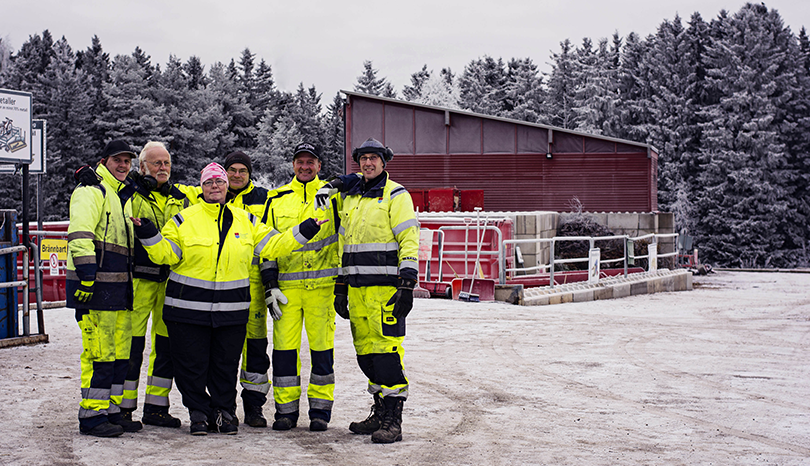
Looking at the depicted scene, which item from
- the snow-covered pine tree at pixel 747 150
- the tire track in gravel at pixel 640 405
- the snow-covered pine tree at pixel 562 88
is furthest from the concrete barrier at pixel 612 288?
the snow-covered pine tree at pixel 562 88

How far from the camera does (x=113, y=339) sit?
16.5 feet

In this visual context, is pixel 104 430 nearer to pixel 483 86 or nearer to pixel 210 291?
pixel 210 291

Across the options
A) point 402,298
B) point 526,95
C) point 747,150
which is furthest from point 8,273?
point 526,95

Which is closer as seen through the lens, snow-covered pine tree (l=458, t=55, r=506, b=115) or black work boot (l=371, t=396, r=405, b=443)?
black work boot (l=371, t=396, r=405, b=443)

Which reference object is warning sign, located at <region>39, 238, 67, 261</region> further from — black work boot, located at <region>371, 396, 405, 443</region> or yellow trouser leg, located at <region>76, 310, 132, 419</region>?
black work boot, located at <region>371, 396, 405, 443</region>

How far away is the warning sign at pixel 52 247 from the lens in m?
13.6

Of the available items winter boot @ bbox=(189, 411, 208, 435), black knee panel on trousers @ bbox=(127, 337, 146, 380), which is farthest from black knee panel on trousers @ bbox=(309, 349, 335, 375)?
black knee panel on trousers @ bbox=(127, 337, 146, 380)

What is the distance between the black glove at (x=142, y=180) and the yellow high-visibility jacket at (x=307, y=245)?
2.75 ft

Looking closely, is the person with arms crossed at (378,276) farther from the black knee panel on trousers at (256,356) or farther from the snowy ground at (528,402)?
the black knee panel on trousers at (256,356)

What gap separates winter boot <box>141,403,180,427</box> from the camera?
527 cm

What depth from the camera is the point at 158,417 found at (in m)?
5.29

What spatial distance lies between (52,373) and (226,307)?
309 cm

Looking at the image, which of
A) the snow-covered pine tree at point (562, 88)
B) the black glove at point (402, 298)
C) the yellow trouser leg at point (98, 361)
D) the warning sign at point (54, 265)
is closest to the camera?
the yellow trouser leg at point (98, 361)

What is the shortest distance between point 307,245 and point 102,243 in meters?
1.40
